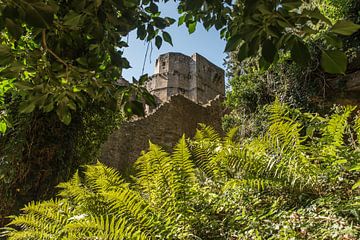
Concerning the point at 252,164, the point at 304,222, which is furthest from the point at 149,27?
the point at 304,222

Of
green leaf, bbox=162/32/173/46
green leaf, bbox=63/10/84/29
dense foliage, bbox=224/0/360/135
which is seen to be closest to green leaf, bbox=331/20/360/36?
green leaf, bbox=63/10/84/29

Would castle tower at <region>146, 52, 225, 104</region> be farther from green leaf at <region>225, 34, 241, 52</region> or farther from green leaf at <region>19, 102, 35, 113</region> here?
green leaf at <region>225, 34, 241, 52</region>

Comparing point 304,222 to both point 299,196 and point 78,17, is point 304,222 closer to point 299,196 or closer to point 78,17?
point 299,196

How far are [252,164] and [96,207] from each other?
0.88m

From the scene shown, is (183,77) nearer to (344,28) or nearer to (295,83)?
(295,83)

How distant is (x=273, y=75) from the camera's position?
5152 mm

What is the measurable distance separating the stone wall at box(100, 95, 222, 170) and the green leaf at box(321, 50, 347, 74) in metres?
8.35

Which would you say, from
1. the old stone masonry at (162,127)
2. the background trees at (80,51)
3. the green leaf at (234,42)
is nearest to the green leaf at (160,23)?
the background trees at (80,51)

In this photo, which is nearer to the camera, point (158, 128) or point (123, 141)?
point (123, 141)

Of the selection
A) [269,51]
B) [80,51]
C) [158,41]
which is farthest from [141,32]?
[269,51]

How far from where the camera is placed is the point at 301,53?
→ 3.29ft

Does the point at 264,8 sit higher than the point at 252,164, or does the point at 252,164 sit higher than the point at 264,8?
the point at 264,8

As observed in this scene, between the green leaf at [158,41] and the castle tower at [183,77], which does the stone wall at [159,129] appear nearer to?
the green leaf at [158,41]

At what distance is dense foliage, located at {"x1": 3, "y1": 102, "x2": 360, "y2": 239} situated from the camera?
4.12 feet
